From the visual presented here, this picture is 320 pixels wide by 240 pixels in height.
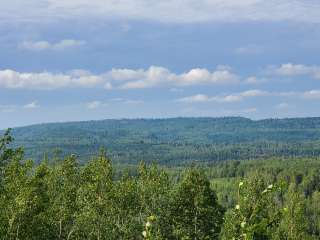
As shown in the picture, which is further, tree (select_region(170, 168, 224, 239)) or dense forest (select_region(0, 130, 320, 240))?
tree (select_region(170, 168, 224, 239))

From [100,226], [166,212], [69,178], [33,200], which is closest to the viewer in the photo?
[33,200]

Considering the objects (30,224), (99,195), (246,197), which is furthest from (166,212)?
(246,197)

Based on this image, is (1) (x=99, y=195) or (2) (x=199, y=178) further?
(2) (x=199, y=178)

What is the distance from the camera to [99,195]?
6794 cm

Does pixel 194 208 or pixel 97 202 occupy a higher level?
pixel 97 202

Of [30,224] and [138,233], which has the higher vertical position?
[30,224]

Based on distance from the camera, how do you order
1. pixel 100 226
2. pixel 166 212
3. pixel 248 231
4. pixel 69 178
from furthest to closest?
pixel 166 212 → pixel 69 178 → pixel 100 226 → pixel 248 231

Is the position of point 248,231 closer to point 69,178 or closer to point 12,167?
point 12,167

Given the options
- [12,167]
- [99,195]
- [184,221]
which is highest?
[12,167]

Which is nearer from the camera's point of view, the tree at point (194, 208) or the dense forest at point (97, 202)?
the dense forest at point (97, 202)

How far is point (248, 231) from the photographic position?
1135cm

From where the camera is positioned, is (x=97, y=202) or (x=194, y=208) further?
(x=194, y=208)

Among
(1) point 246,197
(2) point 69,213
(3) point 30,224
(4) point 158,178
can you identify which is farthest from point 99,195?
(1) point 246,197

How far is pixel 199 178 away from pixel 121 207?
14.2 meters
